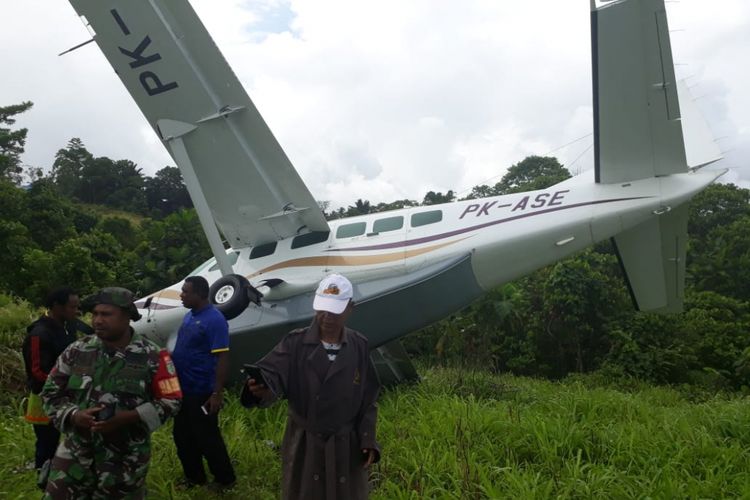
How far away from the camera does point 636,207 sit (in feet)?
22.5

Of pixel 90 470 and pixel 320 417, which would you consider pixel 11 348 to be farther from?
pixel 320 417

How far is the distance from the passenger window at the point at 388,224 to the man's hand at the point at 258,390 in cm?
527

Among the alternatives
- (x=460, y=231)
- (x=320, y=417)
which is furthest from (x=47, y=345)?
(x=460, y=231)

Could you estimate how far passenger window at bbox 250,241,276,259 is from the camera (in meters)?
8.44

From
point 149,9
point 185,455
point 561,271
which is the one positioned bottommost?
point 561,271

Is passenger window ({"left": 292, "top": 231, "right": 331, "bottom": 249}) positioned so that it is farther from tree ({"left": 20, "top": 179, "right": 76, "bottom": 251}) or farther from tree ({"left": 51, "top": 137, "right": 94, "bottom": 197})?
tree ({"left": 51, "top": 137, "right": 94, "bottom": 197})

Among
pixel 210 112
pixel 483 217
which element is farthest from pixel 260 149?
pixel 483 217

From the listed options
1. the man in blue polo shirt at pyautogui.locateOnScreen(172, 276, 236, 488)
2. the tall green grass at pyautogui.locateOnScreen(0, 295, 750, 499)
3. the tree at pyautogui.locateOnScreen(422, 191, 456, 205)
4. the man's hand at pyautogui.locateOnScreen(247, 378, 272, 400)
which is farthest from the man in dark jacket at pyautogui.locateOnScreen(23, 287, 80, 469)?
the tree at pyautogui.locateOnScreen(422, 191, 456, 205)

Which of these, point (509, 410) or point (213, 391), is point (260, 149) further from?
point (509, 410)

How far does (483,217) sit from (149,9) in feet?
16.9

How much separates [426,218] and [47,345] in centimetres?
507

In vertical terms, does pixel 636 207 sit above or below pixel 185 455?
below

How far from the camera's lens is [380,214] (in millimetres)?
8062

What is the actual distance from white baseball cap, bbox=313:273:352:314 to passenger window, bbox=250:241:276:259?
224 inches
